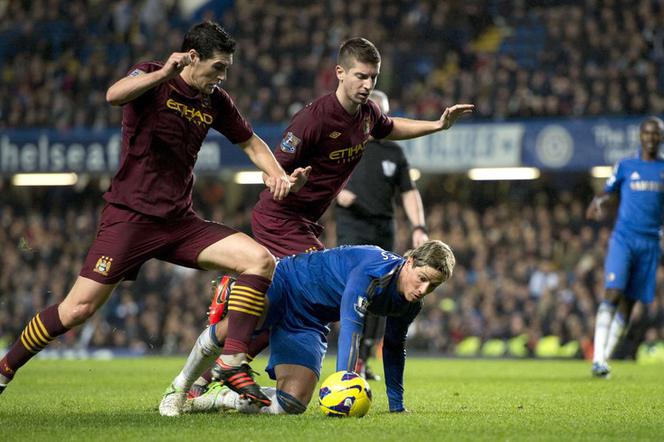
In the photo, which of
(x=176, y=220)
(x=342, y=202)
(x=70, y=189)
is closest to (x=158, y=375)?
(x=342, y=202)

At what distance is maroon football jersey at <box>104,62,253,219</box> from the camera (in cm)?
675

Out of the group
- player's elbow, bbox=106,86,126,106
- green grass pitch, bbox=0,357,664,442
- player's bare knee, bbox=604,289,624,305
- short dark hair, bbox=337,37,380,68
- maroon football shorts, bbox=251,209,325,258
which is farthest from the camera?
player's bare knee, bbox=604,289,624,305

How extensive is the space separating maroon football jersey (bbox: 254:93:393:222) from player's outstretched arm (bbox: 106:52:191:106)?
163cm

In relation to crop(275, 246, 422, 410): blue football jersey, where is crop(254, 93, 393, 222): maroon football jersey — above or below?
above

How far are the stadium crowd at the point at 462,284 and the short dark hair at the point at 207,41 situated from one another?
11878 mm

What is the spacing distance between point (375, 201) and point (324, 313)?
327cm

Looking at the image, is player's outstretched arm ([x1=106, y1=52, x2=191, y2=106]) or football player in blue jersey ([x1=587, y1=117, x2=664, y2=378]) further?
football player in blue jersey ([x1=587, y1=117, x2=664, y2=378])

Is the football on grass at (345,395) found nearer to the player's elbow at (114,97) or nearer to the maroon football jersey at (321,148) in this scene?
the maroon football jersey at (321,148)

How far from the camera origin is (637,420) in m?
6.61

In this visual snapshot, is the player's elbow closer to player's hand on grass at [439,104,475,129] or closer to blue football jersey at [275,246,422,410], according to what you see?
blue football jersey at [275,246,422,410]

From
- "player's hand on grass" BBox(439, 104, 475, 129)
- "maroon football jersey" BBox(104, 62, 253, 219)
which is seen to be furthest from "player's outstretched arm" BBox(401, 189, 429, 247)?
"maroon football jersey" BBox(104, 62, 253, 219)

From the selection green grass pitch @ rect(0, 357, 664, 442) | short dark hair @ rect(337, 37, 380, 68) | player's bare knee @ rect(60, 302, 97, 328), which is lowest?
green grass pitch @ rect(0, 357, 664, 442)

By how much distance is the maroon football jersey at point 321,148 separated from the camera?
7.79 meters

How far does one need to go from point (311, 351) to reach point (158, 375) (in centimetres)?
537
